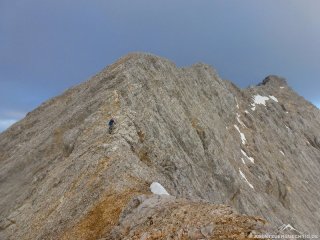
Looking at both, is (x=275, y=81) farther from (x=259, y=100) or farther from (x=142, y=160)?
(x=142, y=160)

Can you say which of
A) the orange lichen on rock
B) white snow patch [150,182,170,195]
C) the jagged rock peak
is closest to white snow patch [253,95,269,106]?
the jagged rock peak

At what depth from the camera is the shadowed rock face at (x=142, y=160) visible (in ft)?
77.9

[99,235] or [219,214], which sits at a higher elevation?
[99,235]

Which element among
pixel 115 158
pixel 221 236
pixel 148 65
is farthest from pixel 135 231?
pixel 148 65

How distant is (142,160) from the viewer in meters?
31.0

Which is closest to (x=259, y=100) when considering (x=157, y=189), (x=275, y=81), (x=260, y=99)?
(x=260, y=99)

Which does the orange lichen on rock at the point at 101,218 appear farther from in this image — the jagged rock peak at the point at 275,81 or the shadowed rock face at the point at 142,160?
the jagged rock peak at the point at 275,81

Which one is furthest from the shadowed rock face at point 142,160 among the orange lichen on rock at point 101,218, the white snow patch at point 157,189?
the white snow patch at point 157,189

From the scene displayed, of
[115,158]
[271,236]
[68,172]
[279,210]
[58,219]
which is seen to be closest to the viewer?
[271,236]

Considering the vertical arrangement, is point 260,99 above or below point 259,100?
above

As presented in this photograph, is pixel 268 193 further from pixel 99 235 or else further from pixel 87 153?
pixel 99 235

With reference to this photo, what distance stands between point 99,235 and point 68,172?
31.7ft

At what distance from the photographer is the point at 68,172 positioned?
29.2 metres

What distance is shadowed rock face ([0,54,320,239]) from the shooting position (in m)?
23.7
